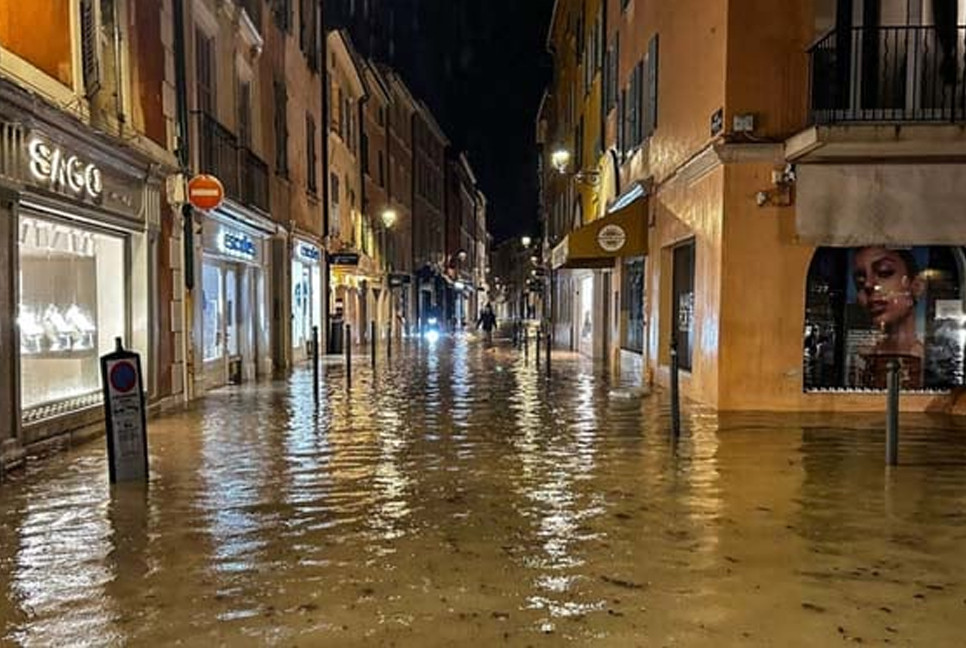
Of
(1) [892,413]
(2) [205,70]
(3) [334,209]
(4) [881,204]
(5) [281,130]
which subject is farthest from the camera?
(3) [334,209]

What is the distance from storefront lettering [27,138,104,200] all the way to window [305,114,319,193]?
13.2m

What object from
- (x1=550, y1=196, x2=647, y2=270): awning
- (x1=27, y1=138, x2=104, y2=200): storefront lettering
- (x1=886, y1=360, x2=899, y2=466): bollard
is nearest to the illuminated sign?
(x1=27, y1=138, x2=104, y2=200): storefront lettering

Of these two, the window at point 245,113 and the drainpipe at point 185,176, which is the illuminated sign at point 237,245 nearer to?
the window at point 245,113

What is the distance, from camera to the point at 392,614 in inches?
168

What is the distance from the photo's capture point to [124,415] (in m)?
7.13

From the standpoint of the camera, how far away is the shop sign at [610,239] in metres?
16.7

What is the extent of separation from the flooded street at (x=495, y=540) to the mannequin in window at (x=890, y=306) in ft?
6.67

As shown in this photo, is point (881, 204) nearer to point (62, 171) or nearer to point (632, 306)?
point (632, 306)

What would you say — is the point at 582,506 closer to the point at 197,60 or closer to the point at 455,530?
the point at 455,530

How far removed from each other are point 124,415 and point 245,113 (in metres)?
11.5

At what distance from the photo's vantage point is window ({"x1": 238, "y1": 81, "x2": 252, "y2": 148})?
16750 millimetres

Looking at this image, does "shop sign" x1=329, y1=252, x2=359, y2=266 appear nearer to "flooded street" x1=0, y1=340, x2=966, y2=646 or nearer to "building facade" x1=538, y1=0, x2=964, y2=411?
"building facade" x1=538, y1=0, x2=964, y2=411

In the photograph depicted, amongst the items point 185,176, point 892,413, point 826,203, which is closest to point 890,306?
point 826,203

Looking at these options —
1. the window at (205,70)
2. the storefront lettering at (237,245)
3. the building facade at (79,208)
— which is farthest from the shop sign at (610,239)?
the building facade at (79,208)
